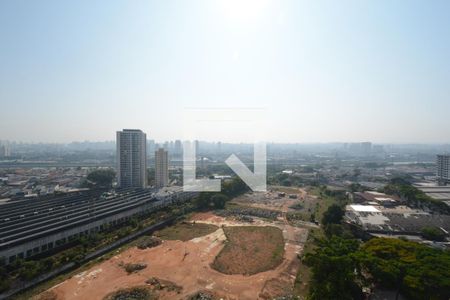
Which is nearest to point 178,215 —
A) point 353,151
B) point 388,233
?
point 388,233

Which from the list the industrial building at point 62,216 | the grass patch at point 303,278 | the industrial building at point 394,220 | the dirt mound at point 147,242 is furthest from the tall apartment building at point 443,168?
the dirt mound at point 147,242

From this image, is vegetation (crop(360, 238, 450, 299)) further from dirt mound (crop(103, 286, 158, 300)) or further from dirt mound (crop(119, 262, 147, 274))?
dirt mound (crop(119, 262, 147, 274))

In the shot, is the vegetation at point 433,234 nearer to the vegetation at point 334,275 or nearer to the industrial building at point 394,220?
the industrial building at point 394,220

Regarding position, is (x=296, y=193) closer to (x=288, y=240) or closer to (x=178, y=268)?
(x=288, y=240)

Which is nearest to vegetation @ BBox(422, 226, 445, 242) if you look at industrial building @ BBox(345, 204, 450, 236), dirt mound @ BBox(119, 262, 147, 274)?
industrial building @ BBox(345, 204, 450, 236)

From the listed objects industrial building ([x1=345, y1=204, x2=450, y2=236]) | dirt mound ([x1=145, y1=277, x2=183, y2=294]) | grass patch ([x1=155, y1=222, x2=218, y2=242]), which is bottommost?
grass patch ([x1=155, y1=222, x2=218, y2=242])

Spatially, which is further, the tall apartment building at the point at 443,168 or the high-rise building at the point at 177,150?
the high-rise building at the point at 177,150

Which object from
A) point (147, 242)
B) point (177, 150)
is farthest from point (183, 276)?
point (177, 150)
